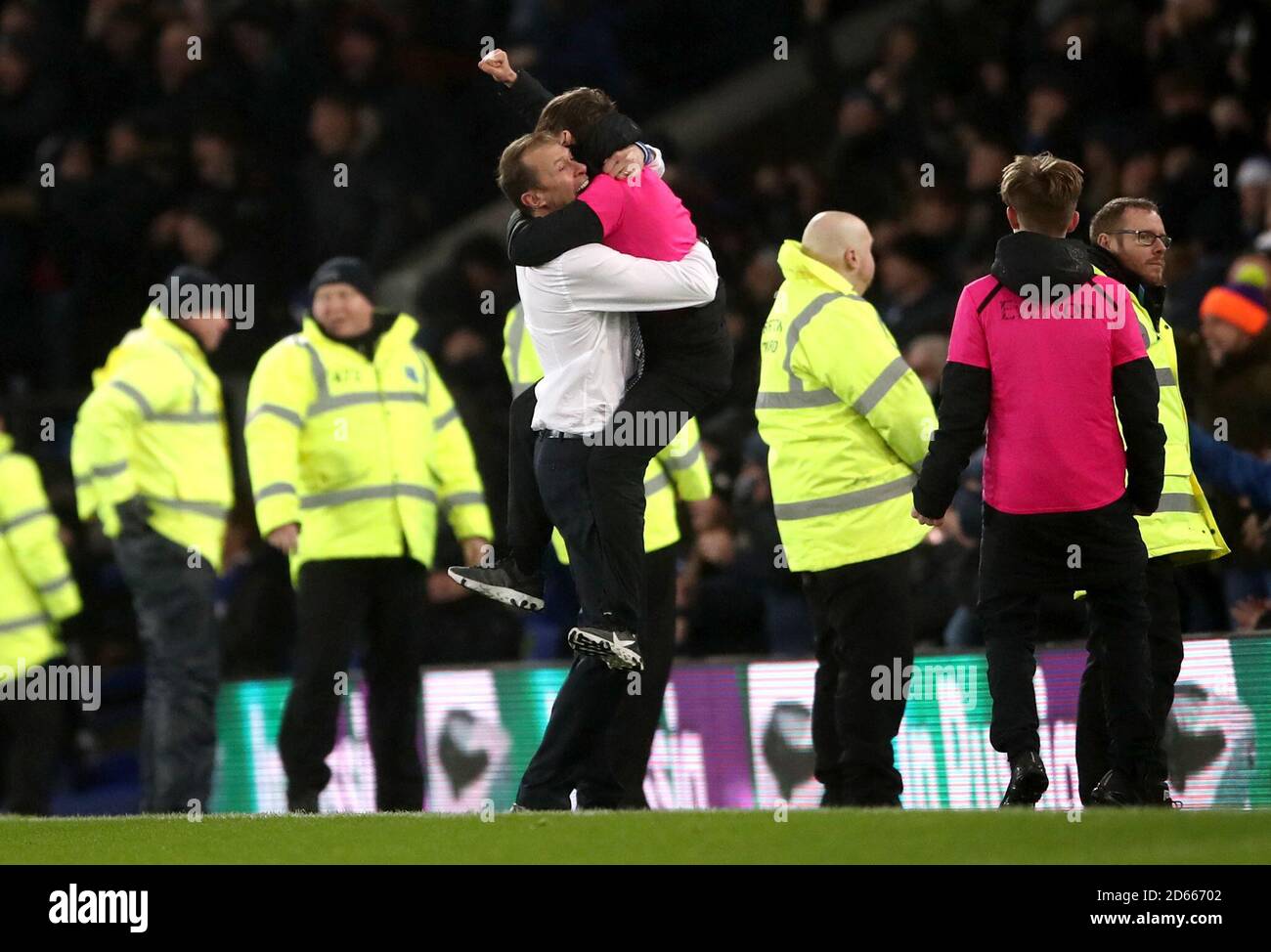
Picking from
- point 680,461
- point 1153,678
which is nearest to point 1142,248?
point 1153,678

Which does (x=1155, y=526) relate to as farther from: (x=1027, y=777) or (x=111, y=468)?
(x=111, y=468)

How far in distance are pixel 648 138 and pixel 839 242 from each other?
5958mm

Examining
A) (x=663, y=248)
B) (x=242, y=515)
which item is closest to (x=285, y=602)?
(x=242, y=515)

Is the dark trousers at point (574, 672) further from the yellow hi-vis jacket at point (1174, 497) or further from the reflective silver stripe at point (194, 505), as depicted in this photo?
the reflective silver stripe at point (194, 505)

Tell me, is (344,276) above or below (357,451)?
above

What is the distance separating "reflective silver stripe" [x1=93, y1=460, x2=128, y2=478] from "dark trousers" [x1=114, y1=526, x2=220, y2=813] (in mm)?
266

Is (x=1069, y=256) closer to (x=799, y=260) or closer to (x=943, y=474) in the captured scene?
(x=943, y=474)

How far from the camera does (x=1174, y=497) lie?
7.06 metres

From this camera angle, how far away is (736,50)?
14.9 meters

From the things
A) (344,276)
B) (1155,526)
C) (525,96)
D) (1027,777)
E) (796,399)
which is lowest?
(1027,777)

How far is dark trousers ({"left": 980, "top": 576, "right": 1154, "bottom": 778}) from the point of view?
6.49m

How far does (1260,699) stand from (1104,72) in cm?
482

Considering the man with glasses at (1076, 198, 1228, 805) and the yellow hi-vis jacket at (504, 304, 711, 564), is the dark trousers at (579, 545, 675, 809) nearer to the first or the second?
the yellow hi-vis jacket at (504, 304, 711, 564)

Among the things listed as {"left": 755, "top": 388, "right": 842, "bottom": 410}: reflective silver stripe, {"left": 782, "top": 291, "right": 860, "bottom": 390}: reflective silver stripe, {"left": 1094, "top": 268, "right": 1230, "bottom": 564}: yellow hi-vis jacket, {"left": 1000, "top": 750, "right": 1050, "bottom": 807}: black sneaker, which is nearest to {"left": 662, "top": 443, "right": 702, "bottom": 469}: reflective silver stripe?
{"left": 755, "top": 388, "right": 842, "bottom": 410}: reflective silver stripe
